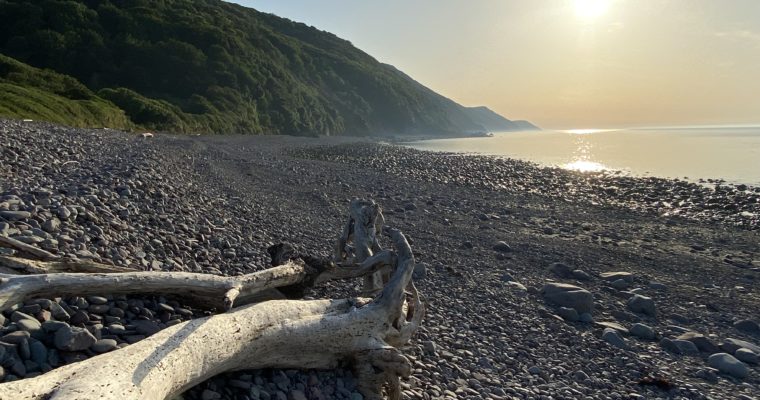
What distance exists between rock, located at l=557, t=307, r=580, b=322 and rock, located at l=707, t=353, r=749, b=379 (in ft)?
6.72

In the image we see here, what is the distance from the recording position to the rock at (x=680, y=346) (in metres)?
7.65

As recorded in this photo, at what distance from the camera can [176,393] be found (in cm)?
338

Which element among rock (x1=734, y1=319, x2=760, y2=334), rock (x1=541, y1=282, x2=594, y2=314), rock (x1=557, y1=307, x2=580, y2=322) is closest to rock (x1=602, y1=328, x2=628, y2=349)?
rock (x1=557, y1=307, x2=580, y2=322)

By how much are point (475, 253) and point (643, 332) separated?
15.3 feet

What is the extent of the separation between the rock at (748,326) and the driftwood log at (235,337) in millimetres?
7085

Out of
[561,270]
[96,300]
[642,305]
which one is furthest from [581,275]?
[96,300]

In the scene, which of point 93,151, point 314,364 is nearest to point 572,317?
point 314,364

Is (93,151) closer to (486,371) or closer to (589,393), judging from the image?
(486,371)

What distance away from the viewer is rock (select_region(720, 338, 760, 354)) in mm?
7730

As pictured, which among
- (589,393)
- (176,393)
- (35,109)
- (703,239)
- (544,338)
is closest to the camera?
(176,393)

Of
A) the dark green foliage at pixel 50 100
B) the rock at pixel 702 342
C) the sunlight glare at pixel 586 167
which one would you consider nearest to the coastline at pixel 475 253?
the rock at pixel 702 342

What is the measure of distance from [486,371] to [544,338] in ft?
6.14

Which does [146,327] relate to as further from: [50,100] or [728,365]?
[50,100]

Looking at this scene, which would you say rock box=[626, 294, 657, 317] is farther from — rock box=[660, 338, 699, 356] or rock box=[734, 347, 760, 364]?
rock box=[734, 347, 760, 364]
